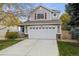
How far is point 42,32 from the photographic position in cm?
560

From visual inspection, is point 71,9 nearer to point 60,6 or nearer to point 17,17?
point 60,6

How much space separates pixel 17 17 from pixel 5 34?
0.57 metres

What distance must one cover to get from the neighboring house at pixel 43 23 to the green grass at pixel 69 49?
1.15 feet

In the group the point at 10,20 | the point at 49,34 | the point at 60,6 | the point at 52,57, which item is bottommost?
the point at 52,57

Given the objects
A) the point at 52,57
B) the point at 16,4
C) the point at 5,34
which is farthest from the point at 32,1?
the point at 52,57

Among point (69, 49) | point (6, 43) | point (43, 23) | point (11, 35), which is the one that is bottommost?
point (69, 49)

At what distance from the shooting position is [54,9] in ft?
17.7

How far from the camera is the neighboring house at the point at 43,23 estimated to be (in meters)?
5.46

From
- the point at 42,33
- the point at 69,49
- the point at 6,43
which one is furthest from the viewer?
the point at 42,33

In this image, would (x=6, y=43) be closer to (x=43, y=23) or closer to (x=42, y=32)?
(x=42, y=32)

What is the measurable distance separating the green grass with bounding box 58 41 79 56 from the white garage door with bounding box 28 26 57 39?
1.25 feet

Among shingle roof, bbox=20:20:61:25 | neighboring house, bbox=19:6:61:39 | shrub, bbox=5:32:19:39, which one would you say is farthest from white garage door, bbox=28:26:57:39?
shrub, bbox=5:32:19:39

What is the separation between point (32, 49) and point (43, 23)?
768mm

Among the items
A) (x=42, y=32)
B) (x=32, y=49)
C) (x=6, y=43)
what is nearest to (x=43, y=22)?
(x=42, y=32)
